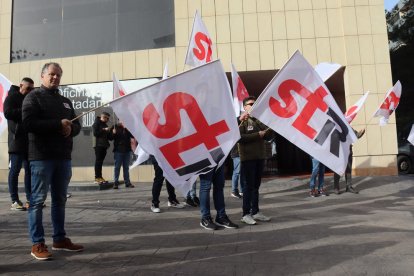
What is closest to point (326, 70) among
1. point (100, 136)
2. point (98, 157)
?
point (100, 136)

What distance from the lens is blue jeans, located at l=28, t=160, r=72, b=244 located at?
3965mm

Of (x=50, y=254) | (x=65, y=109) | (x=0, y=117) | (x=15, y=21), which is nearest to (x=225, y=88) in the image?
(x=65, y=109)

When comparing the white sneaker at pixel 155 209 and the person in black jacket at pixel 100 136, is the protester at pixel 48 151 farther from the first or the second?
the person in black jacket at pixel 100 136

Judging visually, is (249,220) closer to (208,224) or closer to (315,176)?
(208,224)

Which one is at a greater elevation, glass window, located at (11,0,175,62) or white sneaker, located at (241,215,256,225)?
glass window, located at (11,0,175,62)

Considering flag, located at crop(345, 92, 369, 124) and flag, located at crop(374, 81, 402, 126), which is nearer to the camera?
flag, located at crop(345, 92, 369, 124)

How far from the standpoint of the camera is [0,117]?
6.73m

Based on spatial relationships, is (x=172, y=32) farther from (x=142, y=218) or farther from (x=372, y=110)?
(x=142, y=218)

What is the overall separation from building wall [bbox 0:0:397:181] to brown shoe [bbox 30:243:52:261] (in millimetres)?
8705

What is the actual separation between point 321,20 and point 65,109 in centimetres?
1038

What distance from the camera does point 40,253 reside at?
385cm

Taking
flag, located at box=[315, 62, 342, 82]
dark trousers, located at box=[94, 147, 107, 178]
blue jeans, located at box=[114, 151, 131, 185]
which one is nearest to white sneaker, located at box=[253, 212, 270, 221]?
flag, located at box=[315, 62, 342, 82]

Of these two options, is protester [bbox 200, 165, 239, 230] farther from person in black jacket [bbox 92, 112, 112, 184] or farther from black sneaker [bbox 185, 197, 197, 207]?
person in black jacket [bbox 92, 112, 112, 184]

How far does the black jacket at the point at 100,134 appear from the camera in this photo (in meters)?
10.4
